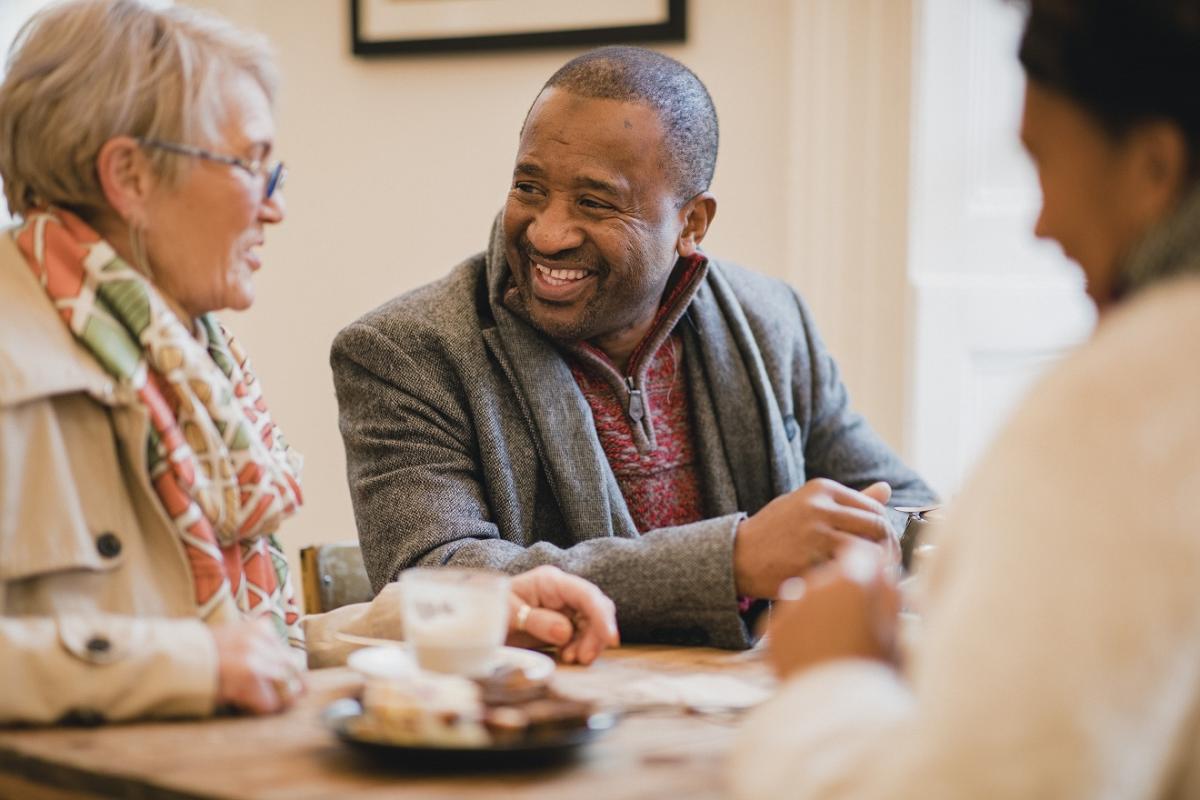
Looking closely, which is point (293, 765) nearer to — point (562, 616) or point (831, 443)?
point (562, 616)

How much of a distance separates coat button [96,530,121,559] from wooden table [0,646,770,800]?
0.62 ft

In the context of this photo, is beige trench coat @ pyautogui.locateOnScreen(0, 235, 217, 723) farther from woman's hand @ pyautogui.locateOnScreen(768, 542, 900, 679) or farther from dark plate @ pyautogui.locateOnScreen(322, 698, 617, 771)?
woman's hand @ pyautogui.locateOnScreen(768, 542, 900, 679)

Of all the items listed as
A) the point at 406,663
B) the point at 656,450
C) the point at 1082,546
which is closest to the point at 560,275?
the point at 656,450

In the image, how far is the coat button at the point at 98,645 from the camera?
1321 mm

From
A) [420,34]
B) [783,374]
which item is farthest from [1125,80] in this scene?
[420,34]

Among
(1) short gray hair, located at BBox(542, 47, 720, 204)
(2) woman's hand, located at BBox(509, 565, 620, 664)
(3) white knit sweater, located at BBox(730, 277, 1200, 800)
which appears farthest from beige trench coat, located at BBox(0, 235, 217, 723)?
(1) short gray hair, located at BBox(542, 47, 720, 204)

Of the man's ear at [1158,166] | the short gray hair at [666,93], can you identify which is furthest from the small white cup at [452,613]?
the short gray hair at [666,93]

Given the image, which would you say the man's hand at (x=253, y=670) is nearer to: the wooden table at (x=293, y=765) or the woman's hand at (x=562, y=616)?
the wooden table at (x=293, y=765)

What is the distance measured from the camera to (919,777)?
919 mm

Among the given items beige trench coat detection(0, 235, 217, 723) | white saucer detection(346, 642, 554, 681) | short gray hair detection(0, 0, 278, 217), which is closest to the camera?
beige trench coat detection(0, 235, 217, 723)

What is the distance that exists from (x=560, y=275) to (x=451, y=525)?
471mm

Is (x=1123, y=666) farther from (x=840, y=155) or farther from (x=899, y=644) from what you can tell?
(x=840, y=155)

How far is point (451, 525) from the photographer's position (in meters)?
2.01

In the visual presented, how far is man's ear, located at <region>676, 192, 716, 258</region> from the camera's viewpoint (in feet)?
8.02
